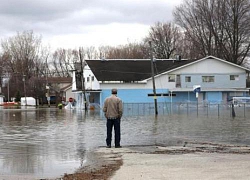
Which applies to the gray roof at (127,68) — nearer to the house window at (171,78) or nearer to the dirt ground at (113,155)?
the house window at (171,78)

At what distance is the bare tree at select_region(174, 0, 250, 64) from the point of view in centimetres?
6688

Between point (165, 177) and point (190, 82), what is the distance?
60.3 m

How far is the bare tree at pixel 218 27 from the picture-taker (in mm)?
66875

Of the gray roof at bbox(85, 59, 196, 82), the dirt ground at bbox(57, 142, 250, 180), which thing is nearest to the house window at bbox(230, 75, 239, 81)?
the gray roof at bbox(85, 59, 196, 82)

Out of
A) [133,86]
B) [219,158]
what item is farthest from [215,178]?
[133,86]

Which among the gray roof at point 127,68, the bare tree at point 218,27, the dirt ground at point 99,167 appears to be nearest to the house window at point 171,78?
the gray roof at point 127,68

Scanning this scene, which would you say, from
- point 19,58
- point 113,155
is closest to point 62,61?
point 19,58

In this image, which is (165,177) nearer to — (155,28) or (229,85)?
(229,85)

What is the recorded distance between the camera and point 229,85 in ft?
228

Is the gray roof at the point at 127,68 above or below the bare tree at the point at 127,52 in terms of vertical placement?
below

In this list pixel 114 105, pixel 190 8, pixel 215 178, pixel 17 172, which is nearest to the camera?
pixel 215 178

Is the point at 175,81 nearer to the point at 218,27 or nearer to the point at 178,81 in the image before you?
the point at 178,81

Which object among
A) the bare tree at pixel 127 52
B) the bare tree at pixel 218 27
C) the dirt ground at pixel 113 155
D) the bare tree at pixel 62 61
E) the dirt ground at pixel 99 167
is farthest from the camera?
the bare tree at pixel 62 61

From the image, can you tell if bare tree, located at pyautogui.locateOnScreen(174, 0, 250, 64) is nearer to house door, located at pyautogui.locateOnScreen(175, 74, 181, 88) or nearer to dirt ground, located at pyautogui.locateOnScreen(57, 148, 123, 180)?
house door, located at pyautogui.locateOnScreen(175, 74, 181, 88)
